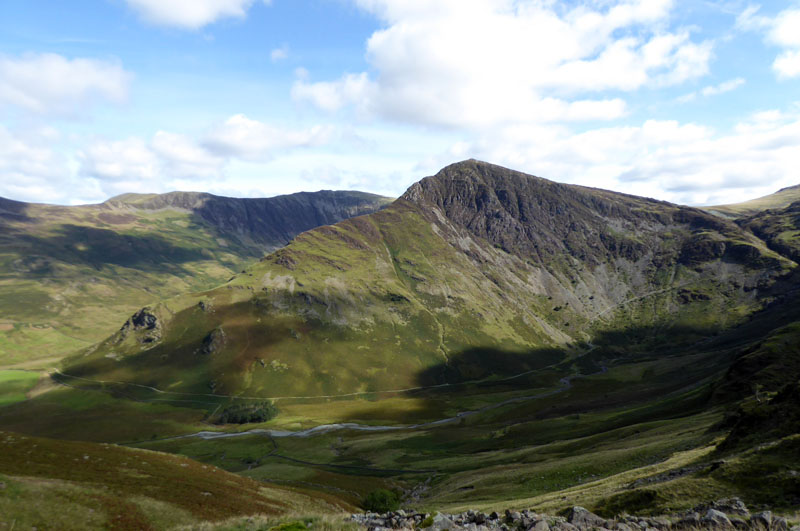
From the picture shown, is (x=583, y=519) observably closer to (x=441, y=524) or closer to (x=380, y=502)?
(x=441, y=524)

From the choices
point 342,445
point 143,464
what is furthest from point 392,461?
point 143,464

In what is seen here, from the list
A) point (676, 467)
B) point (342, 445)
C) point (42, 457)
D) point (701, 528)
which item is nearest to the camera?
point (701, 528)

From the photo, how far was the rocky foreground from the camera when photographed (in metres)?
16.0

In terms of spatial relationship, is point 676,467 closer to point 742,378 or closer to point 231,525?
point 231,525

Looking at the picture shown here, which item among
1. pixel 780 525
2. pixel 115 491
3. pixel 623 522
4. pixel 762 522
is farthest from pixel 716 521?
pixel 115 491

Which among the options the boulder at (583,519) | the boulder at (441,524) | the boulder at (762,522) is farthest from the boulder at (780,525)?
the boulder at (441,524)

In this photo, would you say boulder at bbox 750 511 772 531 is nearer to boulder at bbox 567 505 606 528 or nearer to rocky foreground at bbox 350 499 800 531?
rocky foreground at bbox 350 499 800 531

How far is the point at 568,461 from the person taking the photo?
74188 mm

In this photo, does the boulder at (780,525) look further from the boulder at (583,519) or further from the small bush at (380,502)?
the small bush at (380,502)

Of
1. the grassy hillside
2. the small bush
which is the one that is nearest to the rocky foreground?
the grassy hillside

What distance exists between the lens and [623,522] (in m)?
19.7

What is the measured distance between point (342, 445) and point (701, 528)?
16504 centimetres

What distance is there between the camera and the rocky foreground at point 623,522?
52.5ft

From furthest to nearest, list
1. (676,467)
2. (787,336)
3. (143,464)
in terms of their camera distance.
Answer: (787,336), (143,464), (676,467)
